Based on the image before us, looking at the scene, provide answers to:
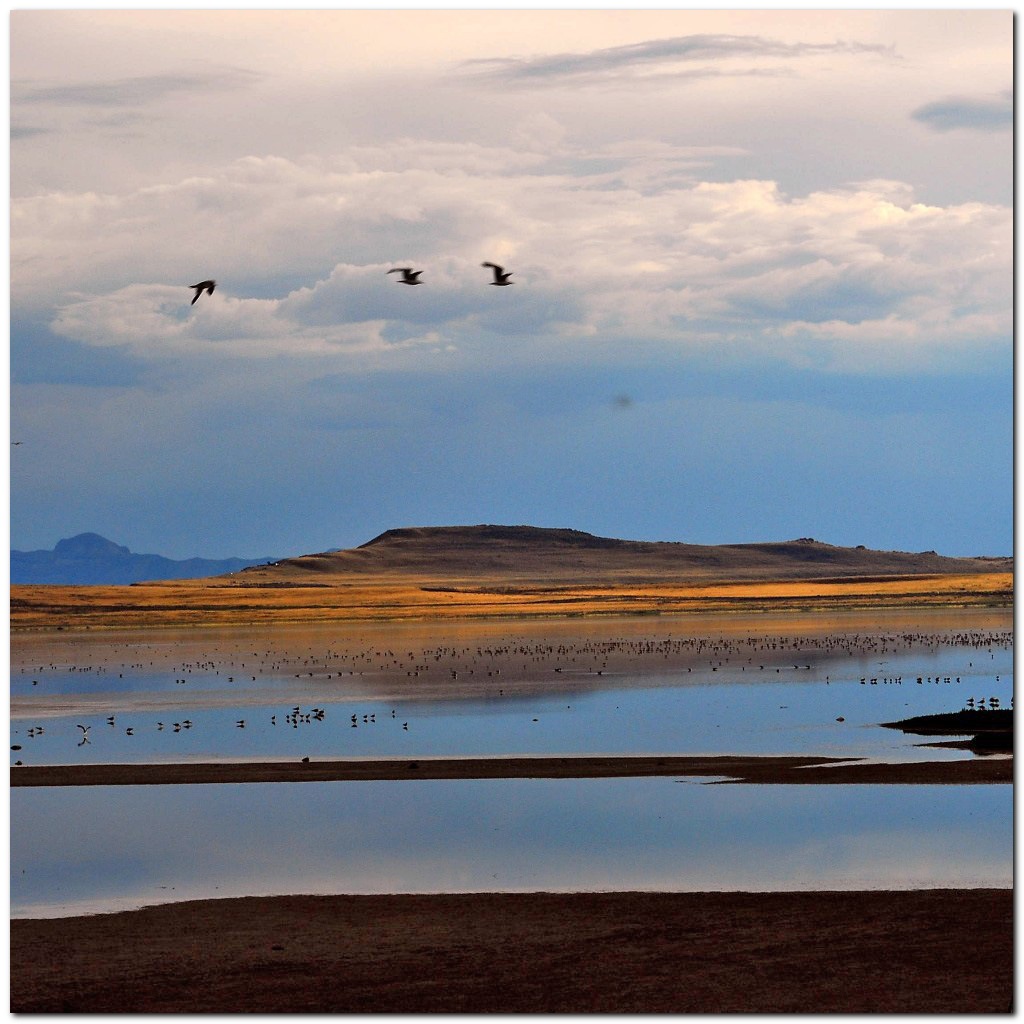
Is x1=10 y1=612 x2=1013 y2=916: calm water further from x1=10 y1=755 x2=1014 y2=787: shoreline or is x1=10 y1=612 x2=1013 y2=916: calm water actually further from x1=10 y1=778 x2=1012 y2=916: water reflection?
x1=10 y1=755 x2=1014 y2=787: shoreline

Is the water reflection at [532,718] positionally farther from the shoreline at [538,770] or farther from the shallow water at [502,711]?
the shoreline at [538,770]

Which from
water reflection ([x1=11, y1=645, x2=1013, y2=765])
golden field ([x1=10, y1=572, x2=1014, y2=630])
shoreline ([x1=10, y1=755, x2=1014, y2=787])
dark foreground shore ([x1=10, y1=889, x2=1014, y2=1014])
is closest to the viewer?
dark foreground shore ([x1=10, y1=889, x2=1014, y2=1014])

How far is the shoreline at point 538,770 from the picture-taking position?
32719 millimetres

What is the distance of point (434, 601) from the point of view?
503 ft

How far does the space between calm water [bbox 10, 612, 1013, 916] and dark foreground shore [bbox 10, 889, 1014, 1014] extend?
1696 mm

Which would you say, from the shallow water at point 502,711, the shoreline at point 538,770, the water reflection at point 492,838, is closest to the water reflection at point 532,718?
the shallow water at point 502,711

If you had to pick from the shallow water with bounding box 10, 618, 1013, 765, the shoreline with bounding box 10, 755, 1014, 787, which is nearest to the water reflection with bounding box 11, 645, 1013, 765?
the shallow water with bounding box 10, 618, 1013, 765

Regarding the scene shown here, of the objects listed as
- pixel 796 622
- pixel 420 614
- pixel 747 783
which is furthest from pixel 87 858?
pixel 420 614

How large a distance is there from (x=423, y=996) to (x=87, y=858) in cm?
1099

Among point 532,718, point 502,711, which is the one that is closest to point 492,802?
point 532,718

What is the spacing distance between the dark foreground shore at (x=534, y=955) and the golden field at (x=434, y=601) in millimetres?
98704

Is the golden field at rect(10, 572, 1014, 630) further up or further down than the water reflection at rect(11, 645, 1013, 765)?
further up

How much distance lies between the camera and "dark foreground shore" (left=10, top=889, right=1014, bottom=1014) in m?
16.1

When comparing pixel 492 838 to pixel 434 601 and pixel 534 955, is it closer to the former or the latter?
pixel 534 955
